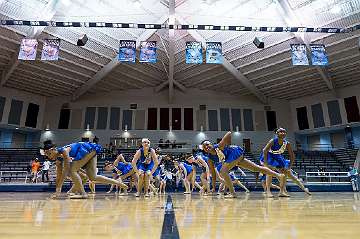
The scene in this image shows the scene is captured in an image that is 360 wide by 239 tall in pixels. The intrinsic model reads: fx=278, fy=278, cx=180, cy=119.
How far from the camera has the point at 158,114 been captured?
93.0 ft

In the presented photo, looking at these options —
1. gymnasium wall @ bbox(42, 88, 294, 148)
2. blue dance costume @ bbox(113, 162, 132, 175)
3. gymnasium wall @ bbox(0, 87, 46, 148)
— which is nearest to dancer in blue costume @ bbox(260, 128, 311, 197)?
blue dance costume @ bbox(113, 162, 132, 175)

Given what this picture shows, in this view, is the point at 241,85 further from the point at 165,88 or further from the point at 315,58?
the point at 315,58

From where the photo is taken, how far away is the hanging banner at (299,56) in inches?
615

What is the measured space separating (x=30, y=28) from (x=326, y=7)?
59.8 feet

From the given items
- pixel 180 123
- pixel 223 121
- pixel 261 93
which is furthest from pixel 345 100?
pixel 180 123

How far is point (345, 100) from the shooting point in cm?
2561

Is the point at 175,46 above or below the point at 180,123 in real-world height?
above

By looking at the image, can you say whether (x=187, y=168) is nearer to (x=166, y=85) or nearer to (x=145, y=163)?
(x=145, y=163)

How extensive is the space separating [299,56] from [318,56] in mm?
1055

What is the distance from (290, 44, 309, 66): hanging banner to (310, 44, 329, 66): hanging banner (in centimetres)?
41

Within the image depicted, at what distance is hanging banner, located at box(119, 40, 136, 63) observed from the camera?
53.7 feet

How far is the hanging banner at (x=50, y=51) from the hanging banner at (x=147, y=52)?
4.67 meters

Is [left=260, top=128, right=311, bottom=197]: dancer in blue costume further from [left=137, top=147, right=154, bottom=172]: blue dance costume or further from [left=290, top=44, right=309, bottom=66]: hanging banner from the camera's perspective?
[left=290, top=44, right=309, bottom=66]: hanging banner

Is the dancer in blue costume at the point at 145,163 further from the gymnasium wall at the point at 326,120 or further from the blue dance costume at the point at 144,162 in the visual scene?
the gymnasium wall at the point at 326,120
